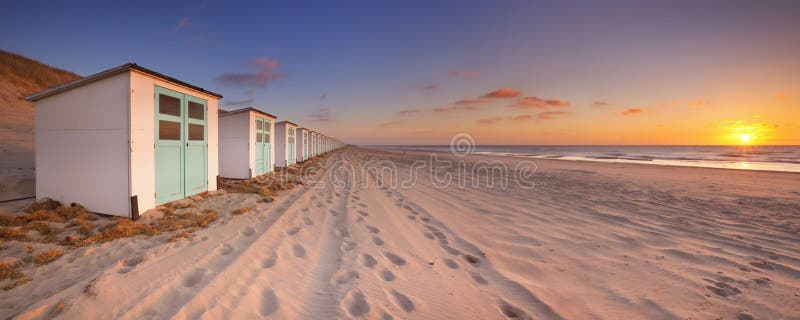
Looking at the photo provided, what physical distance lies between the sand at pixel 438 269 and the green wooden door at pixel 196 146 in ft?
4.61

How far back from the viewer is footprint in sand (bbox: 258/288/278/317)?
2.47 meters

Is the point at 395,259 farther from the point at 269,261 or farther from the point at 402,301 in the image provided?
the point at 269,261

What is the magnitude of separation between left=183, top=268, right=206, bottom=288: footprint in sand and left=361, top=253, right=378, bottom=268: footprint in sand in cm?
179

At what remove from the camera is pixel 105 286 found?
8.89ft

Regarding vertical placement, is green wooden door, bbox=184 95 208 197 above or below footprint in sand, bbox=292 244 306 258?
above

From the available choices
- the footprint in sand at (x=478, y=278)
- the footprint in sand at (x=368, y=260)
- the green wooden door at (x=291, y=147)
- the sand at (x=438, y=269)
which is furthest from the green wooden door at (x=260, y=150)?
the footprint in sand at (x=478, y=278)

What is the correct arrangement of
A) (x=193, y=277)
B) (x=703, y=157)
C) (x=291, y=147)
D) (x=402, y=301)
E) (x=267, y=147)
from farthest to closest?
1. (x=703, y=157)
2. (x=291, y=147)
3. (x=267, y=147)
4. (x=193, y=277)
5. (x=402, y=301)

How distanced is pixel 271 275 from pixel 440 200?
5.22 metres

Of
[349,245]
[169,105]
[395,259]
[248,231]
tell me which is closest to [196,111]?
[169,105]

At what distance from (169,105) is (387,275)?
621 centimetres

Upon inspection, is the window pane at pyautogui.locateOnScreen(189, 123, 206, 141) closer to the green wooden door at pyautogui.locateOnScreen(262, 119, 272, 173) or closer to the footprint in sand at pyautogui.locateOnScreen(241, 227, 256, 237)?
the footprint in sand at pyautogui.locateOnScreen(241, 227, 256, 237)

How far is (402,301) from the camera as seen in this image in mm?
2736

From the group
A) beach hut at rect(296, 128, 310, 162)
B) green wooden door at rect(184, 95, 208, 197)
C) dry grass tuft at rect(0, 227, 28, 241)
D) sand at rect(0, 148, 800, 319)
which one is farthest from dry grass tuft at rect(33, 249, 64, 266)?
beach hut at rect(296, 128, 310, 162)

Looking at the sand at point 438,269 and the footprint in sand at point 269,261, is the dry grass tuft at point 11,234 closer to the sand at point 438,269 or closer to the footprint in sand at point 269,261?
the sand at point 438,269
